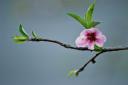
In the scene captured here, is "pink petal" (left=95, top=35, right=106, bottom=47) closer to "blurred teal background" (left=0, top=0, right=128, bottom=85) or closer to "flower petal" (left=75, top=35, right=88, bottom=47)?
"flower petal" (left=75, top=35, right=88, bottom=47)

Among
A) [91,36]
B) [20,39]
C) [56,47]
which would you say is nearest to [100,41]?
[91,36]

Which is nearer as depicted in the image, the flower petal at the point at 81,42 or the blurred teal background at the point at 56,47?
the flower petal at the point at 81,42

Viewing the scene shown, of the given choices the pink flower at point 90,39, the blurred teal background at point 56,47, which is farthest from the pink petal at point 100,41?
the blurred teal background at point 56,47

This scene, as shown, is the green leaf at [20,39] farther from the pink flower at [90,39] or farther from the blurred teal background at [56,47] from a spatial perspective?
the blurred teal background at [56,47]

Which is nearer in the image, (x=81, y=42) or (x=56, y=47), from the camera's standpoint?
(x=81, y=42)

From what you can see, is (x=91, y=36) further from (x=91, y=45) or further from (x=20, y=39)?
(x=20, y=39)

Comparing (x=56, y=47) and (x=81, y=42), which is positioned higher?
(x=81, y=42)

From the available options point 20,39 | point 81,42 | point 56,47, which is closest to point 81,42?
point 81,42

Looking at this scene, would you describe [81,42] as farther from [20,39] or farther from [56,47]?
[56,47]
